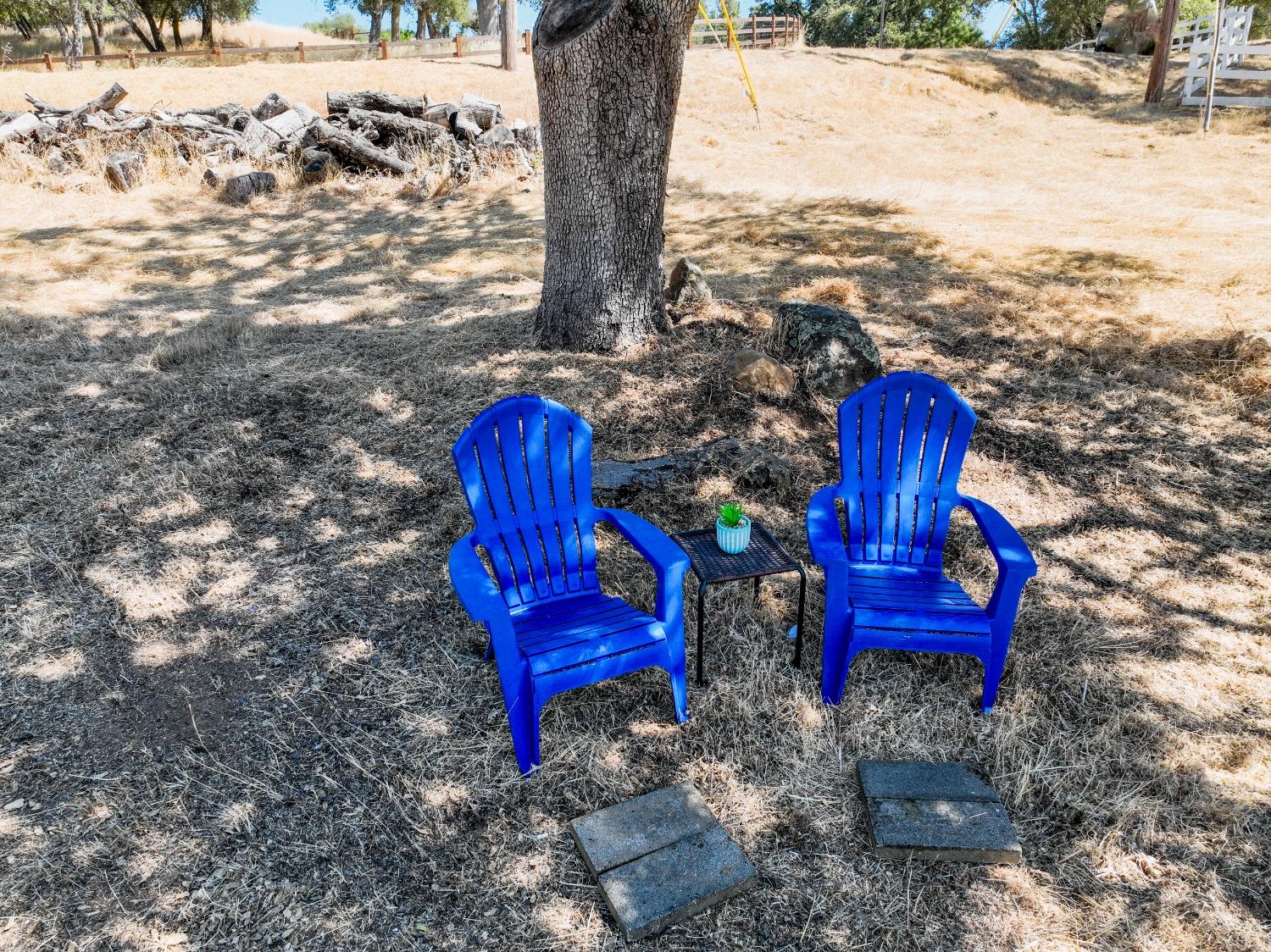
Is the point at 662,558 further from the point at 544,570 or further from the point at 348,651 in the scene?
the point at 348,651

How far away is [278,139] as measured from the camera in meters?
10.5

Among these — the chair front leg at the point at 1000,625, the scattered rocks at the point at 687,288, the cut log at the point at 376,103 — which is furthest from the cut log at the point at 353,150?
the chair front leg at the point at 1000,625

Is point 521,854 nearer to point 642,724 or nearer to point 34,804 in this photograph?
point 642,724

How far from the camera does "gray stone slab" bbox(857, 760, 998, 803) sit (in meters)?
2.35

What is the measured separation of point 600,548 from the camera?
3570 millimetres

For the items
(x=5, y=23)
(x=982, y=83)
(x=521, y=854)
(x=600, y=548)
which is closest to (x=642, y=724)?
(x=521, y=854)

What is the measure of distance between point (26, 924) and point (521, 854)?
121 centimetres

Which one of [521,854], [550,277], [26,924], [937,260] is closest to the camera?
[26,924]

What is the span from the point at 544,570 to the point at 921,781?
1.40 metres

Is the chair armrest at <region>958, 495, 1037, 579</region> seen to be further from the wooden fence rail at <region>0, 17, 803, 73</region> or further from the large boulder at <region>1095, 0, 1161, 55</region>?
the large boulder at <region>1095, 0, 1161, 55</region>

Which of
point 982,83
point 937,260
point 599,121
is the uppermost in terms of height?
point 982,83

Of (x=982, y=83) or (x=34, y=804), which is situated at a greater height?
(x=982, y=83)

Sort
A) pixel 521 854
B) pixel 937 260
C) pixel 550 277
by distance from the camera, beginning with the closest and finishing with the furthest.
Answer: pixel 521 854, pixel 550 277, pixel 937 260

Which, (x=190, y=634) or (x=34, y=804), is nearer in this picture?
(x=34, y=804)
